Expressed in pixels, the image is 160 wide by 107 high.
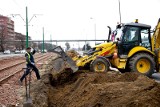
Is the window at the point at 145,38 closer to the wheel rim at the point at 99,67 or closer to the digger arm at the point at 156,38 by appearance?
the digger arm at the point at 156,38

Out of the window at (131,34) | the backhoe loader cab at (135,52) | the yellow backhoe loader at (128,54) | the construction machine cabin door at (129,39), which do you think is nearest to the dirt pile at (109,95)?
the yellow backhoe loader at (128,54)

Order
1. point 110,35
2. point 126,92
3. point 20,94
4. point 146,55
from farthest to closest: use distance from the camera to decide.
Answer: point 110,35
point 146,55
point 20,94
point 126,92

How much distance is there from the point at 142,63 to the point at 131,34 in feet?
5.56

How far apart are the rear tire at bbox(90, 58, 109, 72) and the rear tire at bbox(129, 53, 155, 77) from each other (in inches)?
51.3

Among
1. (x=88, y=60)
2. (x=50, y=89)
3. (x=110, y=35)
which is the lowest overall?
(x=50, y=89)

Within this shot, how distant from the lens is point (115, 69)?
1616 cm

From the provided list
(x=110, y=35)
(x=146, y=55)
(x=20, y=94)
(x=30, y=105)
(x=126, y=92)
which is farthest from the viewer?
(x=110, y=35)

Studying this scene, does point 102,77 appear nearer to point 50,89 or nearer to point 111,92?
point 50,89

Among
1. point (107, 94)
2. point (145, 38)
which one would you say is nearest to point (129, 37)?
point (145, 38)

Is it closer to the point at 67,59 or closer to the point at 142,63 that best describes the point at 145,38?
the point at 142,63

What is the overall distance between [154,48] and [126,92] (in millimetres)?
9917

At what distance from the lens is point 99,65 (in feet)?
53.0

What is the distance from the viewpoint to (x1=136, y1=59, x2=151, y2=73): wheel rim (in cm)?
1606

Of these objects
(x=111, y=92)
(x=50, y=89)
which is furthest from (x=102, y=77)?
(x=111, y=92)
